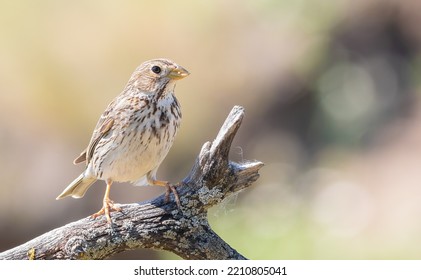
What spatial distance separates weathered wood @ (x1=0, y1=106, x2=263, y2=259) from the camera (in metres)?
6.07

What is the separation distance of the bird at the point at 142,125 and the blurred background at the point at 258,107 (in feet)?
15.9

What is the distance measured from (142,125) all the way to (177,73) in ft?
1.35

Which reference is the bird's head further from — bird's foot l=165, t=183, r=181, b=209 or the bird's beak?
bird's foot l=165, t=183, r=181, b=209

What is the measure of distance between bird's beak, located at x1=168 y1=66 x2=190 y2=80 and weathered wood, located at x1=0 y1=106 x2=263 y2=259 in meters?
0.58

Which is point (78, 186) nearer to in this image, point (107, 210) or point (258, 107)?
point (107, 210)

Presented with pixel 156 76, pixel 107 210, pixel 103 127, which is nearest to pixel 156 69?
pixel 156 76

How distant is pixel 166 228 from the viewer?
6.17m

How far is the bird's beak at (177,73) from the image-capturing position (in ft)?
20.9

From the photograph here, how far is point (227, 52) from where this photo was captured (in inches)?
582

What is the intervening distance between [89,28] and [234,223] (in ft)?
11.0

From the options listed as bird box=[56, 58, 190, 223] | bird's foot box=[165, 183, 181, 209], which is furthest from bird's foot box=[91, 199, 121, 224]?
bird's foot box=[165, 183, 181, 209]

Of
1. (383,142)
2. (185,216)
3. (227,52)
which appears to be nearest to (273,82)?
(227,52)

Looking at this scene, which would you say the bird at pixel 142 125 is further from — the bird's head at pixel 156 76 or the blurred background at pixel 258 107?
the blurred background at pixel 258 107

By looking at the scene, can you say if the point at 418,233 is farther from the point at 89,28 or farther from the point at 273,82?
the point at 89,28
